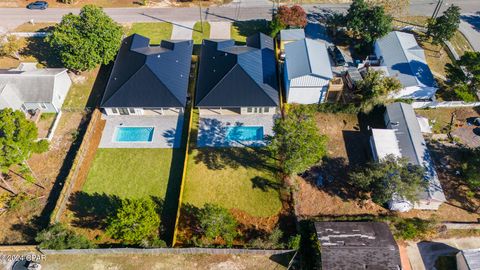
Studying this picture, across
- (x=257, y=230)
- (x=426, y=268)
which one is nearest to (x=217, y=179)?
(x=257, y=230)

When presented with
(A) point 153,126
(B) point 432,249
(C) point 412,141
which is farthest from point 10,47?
(B) point 432,249

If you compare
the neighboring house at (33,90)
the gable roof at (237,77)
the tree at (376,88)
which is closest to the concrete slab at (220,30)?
the gable roof at (237,77)

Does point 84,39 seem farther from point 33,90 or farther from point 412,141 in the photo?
point 412,141

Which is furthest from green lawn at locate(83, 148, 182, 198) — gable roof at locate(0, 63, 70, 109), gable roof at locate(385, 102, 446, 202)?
gable roof at locate(385, 102, 446, 202)

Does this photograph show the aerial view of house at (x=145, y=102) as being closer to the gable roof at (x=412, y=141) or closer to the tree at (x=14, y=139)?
the tree at (x=14, y=139)

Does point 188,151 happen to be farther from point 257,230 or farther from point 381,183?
point 381,183

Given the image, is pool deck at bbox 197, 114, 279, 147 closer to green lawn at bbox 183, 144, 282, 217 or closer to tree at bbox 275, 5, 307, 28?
green lawn at bbox 183, 144, 282, 217
